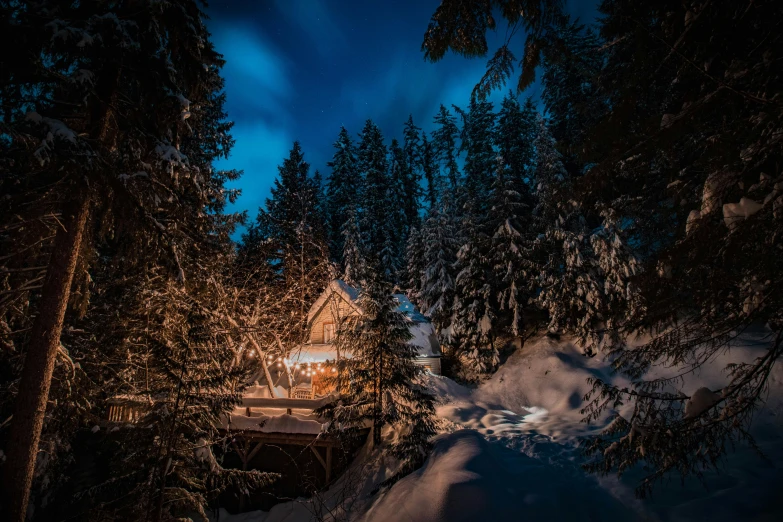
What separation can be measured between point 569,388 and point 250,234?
25.0 meters

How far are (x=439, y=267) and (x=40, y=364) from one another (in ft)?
72.4

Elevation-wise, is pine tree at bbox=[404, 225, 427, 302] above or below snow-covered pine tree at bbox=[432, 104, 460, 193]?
below

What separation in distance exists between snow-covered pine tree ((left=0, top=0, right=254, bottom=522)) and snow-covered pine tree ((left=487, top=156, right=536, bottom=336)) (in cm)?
1894

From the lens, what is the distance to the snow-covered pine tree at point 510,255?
21.6m

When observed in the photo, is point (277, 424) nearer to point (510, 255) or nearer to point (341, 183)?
point (510, 255)

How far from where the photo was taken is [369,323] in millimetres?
10703

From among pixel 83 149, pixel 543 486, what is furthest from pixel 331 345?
pixel 83 149

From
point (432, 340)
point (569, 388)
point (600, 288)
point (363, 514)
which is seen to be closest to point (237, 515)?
point (363, 514)

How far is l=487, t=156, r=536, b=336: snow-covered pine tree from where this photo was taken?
21.6 meters

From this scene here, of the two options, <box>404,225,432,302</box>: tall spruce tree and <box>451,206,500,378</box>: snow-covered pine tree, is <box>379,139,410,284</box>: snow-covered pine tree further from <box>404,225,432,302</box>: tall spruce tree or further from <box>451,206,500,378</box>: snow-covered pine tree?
<box>451,206,500,378</box>: snow-covered pine tree

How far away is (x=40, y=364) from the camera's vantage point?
5559 mm

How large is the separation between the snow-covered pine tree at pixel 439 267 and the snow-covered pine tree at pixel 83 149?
19124mm

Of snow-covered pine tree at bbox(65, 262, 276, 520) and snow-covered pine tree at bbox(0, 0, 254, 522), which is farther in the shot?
snow-covered pine tree at bbox(65, 262, 276, 520)

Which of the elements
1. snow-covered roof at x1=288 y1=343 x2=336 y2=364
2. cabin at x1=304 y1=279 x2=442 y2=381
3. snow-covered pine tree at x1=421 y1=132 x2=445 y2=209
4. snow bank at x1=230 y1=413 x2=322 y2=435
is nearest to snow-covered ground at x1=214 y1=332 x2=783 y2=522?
snow bank at x1=230 y1=413 x2=322 y2=435
